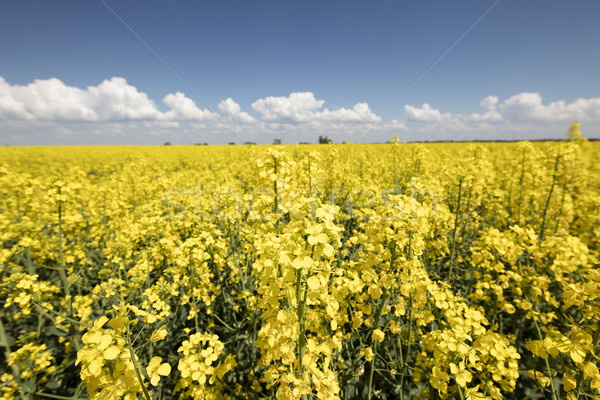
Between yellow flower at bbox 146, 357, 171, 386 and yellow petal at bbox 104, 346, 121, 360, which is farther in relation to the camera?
yellow flower at bbox 146, 357, 171, 386

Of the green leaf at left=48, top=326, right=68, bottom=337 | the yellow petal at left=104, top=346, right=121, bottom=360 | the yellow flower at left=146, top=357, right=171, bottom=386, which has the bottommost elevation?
the green leaf at left=48, top=326, right=68, bottom=337

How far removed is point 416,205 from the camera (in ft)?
8.30

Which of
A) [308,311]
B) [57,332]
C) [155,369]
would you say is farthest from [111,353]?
[57,332]

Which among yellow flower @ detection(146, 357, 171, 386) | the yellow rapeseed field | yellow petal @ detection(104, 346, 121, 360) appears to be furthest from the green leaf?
yellow petal @ detection(104, 346, 121, 360)

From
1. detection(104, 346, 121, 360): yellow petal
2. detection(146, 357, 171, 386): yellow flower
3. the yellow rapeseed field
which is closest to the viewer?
detection(104, 346, 121, 360): yellow petal

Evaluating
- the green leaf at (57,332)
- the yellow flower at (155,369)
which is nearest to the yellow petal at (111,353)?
the yellow flower at (155,369)

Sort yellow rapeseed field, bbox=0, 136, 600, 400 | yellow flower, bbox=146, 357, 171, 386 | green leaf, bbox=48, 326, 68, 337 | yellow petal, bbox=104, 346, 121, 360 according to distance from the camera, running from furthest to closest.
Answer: green leaf, bbox=48, 326, 68, 337 < yellow rapeseed field, bbox=0, 136, 600, 400 < yellow flower, bbox=146, 357, 171, 386 < yellow petal, bbox=104, 346, 121, 360

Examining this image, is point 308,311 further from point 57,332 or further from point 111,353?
point 57,332

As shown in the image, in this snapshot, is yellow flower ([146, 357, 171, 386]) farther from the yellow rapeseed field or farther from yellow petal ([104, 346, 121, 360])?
yellow petal ([104, 346, 121, 360])

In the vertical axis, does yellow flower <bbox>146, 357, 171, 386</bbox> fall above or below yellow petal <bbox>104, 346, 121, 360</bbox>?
below

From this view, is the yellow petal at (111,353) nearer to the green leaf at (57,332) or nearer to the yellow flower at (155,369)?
the yellow flower at (155,369)

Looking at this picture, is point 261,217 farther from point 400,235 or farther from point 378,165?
point 378,165

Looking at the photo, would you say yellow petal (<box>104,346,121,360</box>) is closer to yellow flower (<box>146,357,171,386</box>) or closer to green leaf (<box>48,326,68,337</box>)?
yellow flower (<box>146,357,171,386</box>)

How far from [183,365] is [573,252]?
4725 millimetres
